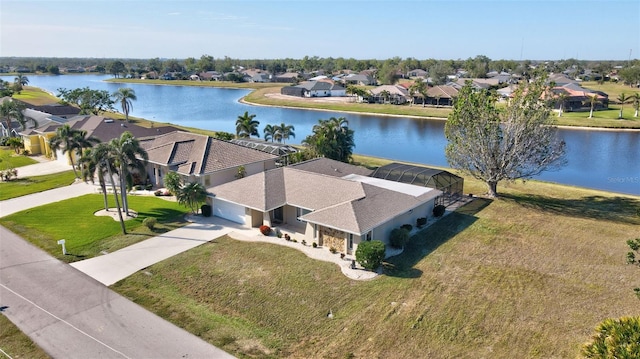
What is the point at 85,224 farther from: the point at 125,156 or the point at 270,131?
the point at 270,131

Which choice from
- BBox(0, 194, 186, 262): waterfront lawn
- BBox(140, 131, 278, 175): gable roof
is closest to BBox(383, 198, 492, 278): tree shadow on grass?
BBox(0, 194, 186, 262): waterfront lawn

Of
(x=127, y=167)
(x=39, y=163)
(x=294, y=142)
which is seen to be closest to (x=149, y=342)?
(x=127, y=167)

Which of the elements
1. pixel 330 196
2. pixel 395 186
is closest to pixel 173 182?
pixel 330 196

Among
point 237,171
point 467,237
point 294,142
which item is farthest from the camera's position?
point 294,142

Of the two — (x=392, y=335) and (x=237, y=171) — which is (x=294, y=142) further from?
(x=392, y=335)

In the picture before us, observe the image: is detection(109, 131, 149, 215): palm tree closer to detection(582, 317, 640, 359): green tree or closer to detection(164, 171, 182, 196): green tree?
detection(164, 171, 182, 196): green tree

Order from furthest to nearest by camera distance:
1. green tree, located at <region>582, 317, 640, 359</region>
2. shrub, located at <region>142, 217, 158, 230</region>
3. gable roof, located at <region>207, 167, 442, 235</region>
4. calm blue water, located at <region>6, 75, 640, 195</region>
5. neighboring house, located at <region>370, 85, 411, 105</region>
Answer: neighboring house, located at <region>370, 85, 411, 105</region> → calm blue water, located at <region>6, 75, 640, 195</region> → shrub, located at <region>142, 217, 158, 230</region> → gable roof, located at <region>207, 167, 442, 235</region> → green tree, located at <region>582, 317, 640, 359</region>
